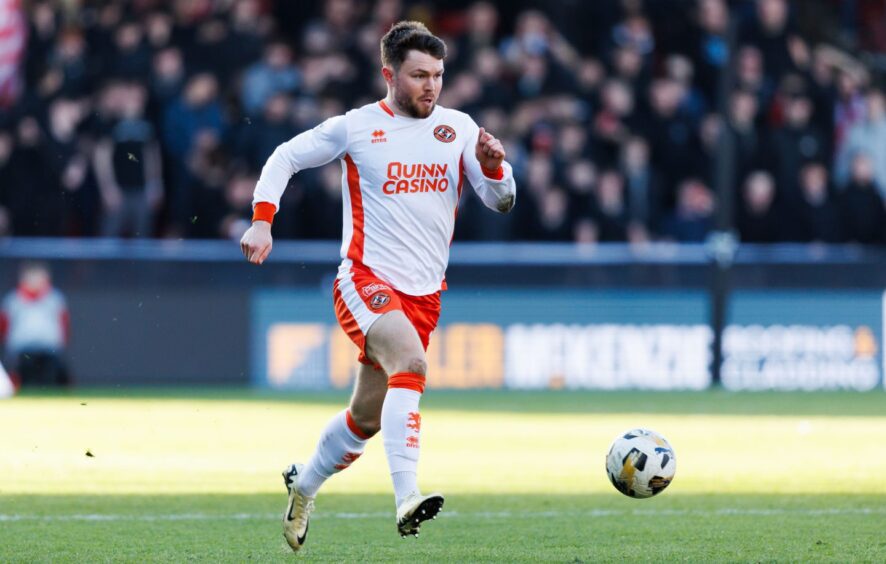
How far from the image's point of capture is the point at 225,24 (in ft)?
62.3

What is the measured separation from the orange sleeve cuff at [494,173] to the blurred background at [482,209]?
990 centimetres

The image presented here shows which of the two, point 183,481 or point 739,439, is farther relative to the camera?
point 739,439

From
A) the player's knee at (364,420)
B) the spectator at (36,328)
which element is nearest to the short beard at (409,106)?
the player's knee at (364,420)

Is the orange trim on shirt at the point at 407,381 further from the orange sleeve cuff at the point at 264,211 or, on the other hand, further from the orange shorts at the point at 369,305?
the orange sleeve cuff at the point at 264,211

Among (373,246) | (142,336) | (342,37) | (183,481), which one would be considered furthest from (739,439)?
(342,37)

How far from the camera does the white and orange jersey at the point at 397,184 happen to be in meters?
7.05

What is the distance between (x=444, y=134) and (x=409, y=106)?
19 centimetres

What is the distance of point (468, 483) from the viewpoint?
9.60m

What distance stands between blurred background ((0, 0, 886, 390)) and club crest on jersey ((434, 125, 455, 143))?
31.9ft

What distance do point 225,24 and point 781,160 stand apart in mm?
6283

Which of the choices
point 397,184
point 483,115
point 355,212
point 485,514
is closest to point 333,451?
point 355,212

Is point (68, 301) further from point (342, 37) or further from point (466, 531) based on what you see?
point (466, 531)

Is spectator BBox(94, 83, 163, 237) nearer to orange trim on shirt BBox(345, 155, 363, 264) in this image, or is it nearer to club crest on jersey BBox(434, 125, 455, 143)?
orange trim on shirt BBox(345, 155, 363, 264)

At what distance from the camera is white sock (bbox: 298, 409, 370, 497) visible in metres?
7.09
